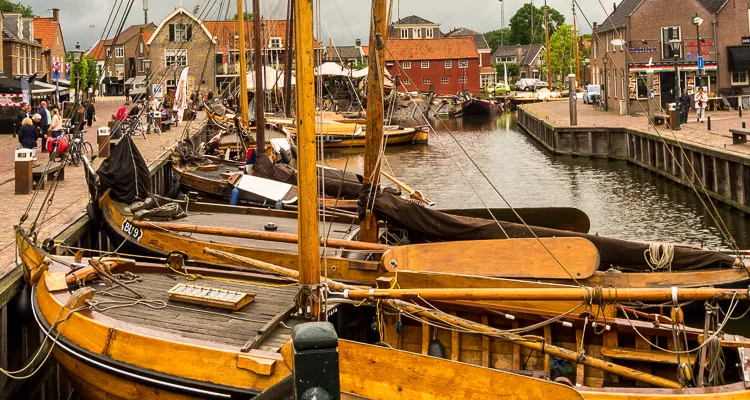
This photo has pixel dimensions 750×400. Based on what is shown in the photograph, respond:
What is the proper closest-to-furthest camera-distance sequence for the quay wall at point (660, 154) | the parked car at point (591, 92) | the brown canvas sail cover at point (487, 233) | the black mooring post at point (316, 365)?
the black mooring post at point (316, 365)
the brown canvas sail cover at point (487, 233)
the quay wall at point (660, 154)
the parked car at point (591, 92)

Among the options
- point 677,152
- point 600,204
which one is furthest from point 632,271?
point 677,152

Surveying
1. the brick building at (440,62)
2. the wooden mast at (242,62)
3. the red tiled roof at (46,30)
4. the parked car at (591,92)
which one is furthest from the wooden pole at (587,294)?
the brick building at (440,62)

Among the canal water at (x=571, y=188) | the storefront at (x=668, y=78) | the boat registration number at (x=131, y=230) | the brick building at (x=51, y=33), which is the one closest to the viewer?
the boat registration number at (x=131, y=230)

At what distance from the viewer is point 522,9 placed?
15100 centimetres

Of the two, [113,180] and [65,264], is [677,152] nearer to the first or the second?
[113,180]

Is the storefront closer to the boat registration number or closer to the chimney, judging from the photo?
the boat registration number

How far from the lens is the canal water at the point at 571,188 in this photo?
2477 cm

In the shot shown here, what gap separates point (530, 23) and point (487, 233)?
466ft

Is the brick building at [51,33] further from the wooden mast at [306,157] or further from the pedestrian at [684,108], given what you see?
the wooden mast at [306,157]

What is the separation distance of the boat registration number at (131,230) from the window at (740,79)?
4789 centimetres

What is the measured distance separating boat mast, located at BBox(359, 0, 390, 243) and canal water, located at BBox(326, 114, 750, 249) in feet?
7.91

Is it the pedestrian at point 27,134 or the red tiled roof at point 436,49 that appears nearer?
the pedestrian at point 27,134

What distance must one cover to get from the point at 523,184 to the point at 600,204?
5.57 meters

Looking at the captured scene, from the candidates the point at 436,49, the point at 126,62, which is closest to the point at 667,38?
the point at 436,49
